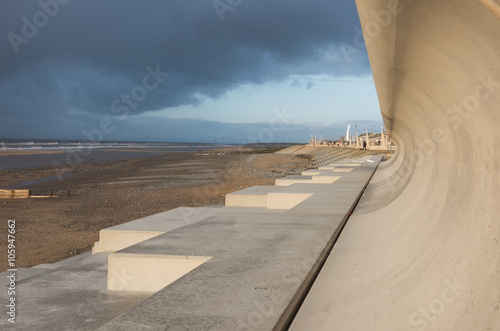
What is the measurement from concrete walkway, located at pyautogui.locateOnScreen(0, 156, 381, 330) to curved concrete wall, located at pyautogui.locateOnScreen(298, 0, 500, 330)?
44cm

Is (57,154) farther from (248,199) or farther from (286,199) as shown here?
(286,199)

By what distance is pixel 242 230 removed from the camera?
548 cm

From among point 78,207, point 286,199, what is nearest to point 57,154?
point 78,207

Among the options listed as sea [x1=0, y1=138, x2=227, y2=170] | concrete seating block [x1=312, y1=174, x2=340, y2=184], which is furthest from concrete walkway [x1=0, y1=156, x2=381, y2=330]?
sea [x1=0, y1=138, x2=227, y2=170]

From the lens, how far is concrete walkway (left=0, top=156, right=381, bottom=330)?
114 inches

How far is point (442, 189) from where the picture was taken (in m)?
3.90

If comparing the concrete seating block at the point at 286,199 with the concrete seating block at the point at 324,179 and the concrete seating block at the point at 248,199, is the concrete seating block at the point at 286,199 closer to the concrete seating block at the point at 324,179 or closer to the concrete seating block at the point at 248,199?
the concrete seating block at the point at 248,199

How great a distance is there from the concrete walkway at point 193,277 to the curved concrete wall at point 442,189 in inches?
17.5

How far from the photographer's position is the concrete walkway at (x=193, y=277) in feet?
9.54

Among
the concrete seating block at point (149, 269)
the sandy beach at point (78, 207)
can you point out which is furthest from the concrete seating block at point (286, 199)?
the concrete seating block at point (149, 269)

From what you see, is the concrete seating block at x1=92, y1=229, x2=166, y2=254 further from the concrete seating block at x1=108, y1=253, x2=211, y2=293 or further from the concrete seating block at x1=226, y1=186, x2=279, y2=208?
the concrete seating block at x1=226, y1=186, x2=279, y2=208

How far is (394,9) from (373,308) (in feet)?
6.52

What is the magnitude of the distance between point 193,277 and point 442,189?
2.36 metres

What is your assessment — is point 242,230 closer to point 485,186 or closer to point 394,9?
point 485,186
